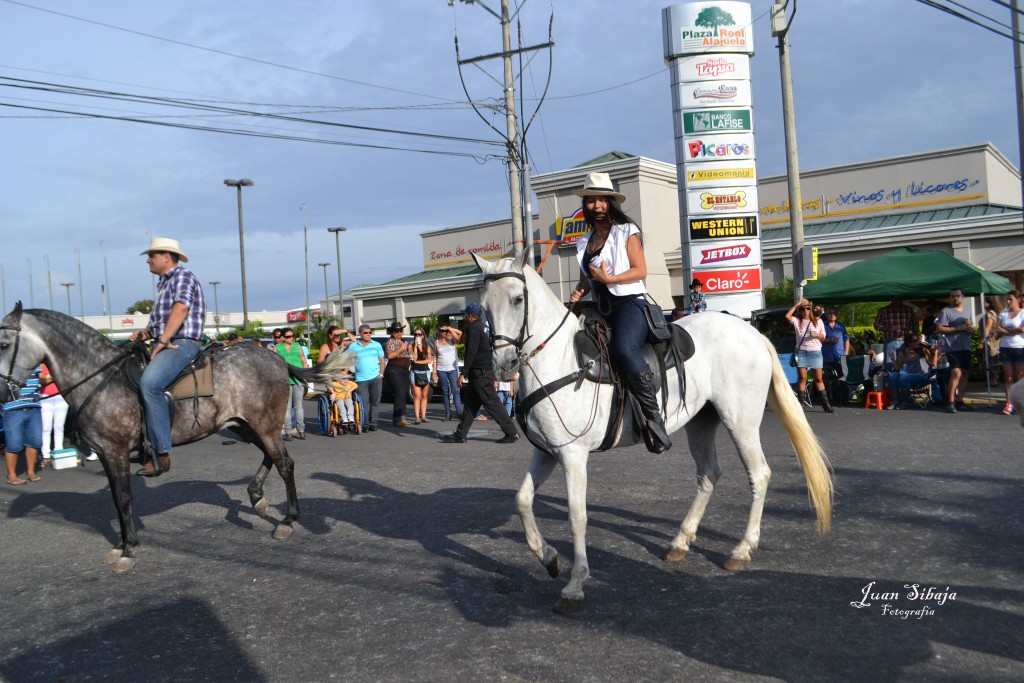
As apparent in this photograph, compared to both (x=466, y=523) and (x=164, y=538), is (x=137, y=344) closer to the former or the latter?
(x=164, y=538)

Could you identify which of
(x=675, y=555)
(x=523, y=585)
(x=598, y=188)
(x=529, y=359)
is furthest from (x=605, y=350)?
(x=523, y=585)

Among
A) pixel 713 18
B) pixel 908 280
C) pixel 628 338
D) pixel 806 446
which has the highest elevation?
pixel 713 18

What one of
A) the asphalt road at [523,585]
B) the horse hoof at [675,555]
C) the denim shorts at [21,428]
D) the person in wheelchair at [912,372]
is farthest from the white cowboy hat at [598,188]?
the person in wheelchair at [912,372]

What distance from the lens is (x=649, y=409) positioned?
219 inches

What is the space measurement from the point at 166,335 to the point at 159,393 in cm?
51

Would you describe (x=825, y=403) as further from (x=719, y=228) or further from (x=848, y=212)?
(x=848, y=212)

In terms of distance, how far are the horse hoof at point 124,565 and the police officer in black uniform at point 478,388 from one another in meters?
6.40

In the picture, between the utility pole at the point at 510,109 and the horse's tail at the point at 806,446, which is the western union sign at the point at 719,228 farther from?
the horse's tail at the point at 806,446

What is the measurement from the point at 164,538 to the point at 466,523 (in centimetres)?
281

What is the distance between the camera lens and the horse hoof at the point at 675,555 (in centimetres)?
573

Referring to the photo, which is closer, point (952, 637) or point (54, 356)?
point (952, 637)

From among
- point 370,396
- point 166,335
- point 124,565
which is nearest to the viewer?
point 124,565

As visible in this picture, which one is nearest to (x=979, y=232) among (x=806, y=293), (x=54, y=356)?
(x=806, y=293)

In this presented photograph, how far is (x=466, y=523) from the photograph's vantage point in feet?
23.5
